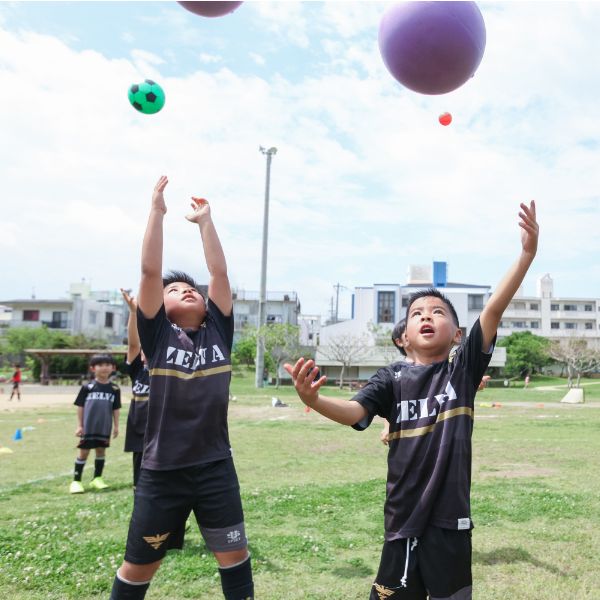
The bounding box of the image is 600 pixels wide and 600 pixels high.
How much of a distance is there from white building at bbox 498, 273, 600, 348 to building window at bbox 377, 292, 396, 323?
24.1 meters

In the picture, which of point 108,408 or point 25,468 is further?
point 25,468

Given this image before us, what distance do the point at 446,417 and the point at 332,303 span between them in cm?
8579

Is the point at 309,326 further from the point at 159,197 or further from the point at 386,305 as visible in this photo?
the point at 159,197

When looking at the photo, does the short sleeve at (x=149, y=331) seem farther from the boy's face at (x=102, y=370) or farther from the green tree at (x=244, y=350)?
the green tree at (x=244, y=350)

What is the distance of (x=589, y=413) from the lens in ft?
72.9

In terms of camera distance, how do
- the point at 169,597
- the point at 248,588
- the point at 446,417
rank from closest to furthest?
the point at 446,417
the point at 248,588
the point at 169,597

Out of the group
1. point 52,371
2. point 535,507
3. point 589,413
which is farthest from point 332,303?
point 535,507

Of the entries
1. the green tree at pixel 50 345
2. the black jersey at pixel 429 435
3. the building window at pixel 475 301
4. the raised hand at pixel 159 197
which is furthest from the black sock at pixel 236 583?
the building window at pixel 475 301

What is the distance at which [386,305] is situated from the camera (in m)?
63.6

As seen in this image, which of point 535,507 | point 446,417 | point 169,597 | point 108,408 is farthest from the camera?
point 108,408

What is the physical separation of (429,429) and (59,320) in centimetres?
7319

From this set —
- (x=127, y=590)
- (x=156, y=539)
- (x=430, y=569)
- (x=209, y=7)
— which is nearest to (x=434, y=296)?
(x=430, y=569)

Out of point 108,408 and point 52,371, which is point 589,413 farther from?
point 52,371

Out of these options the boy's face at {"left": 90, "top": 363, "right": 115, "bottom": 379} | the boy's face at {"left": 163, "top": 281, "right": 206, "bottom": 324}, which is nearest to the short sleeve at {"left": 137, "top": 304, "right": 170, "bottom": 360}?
the boy's face at {"left": 163, "top": 281, "right": 206, "bottom": 324}
